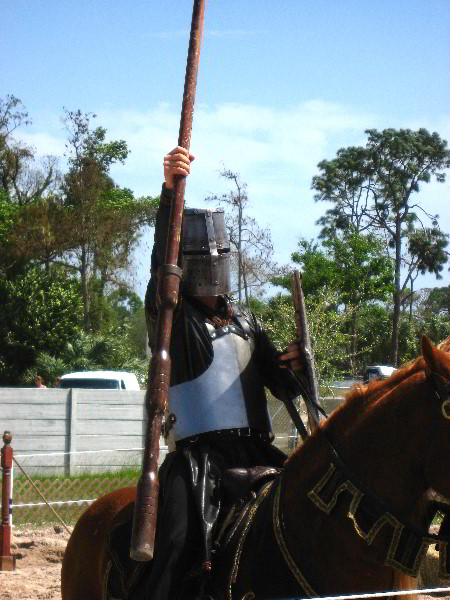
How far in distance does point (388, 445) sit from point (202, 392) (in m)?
0.96

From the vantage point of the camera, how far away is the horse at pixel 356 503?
10.3 feet

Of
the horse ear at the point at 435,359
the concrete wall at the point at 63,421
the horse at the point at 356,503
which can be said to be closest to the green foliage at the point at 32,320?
the concrete wall at the point at 63,421

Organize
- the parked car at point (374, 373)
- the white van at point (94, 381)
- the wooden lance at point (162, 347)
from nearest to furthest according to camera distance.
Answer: the wooden lance at point (162, 347) < the parked car at point (374, 373) < the white van at point (94, 381)

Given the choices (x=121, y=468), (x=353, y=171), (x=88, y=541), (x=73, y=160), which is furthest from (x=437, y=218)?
(x=88, y=541)

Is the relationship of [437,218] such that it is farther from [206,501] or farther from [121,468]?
[206,501]

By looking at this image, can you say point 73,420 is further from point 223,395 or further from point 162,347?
point 162,347

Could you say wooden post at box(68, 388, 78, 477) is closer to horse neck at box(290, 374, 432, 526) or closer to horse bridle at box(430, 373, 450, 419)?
horse neck at box(290, 374, 432, 526)

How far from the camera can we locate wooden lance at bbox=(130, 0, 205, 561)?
3.32 meters

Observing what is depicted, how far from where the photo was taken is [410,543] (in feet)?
10.3

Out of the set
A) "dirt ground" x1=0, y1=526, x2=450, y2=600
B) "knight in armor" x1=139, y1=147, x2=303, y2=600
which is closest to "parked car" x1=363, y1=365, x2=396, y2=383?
"knight in armor" x1=139, y1=147, x2=303, y2=600

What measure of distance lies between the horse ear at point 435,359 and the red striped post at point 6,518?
6.88 m

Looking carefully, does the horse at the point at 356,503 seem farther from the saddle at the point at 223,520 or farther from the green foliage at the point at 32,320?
the green foliage at the point at 32,320

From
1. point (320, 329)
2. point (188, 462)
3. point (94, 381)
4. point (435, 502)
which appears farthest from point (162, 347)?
point (94, 381)

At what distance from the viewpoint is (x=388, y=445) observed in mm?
3293
